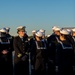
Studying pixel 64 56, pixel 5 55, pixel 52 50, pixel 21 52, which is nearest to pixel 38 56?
pixel 21 52

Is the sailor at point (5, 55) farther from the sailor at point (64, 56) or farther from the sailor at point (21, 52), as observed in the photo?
the sailor at point (64, 56)

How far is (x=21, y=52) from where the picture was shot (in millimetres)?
13172

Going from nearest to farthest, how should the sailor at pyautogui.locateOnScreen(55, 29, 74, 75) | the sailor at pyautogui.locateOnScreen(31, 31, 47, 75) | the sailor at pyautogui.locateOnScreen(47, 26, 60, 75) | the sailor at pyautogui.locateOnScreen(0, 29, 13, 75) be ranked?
the sailor at pyautogui.locateOnScreen(55, 29, 74, 75)
the sailor at pyautogui.locateOnScreen(31, 31, 47, 75)
the sailor at pyautogui.locateOnScreen(0, 29, 13, 75)
the sailor at pyautogui.locateOnScreen(47, 26, 60, 75)

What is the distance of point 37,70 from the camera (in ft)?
43.8

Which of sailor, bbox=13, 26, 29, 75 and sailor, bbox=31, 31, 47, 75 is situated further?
sailor, bbox=31, 31, 47, 75

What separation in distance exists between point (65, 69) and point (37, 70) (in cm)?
121

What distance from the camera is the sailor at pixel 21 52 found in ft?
43.3

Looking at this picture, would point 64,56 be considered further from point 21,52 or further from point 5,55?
point 5,55

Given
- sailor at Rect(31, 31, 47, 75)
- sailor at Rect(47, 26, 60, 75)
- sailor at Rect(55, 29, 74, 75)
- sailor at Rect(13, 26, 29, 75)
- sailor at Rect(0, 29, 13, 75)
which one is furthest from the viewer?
sailor at Rect(47, 26, 60, 75)

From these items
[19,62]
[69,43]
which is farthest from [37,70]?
[69,43]

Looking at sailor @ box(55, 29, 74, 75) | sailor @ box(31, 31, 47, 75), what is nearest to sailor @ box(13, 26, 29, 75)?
sailor @ box(31, 31, 47, 75)

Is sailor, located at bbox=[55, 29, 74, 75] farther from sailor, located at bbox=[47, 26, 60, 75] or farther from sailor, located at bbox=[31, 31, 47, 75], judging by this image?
sailor, located at bbox=[47, 26, 60, 75]

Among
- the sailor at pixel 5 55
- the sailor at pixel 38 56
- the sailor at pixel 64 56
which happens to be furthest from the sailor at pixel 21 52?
the sailor at pixel 64 56

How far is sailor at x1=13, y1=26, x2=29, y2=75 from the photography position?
13.2 m
